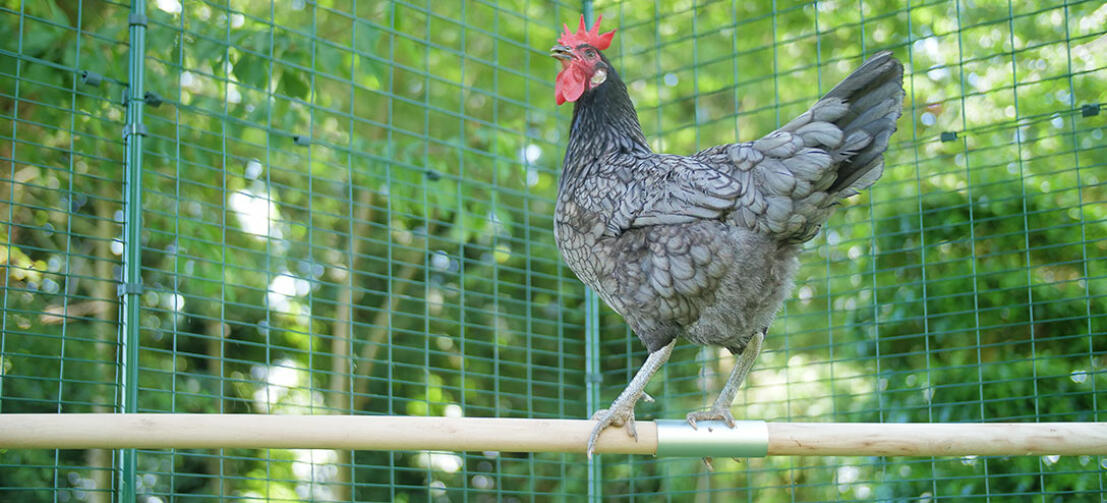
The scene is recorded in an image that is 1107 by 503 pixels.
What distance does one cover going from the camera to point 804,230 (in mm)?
2709

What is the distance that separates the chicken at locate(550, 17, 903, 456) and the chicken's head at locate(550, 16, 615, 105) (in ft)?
0.10

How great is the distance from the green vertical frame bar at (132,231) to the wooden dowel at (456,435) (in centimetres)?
98

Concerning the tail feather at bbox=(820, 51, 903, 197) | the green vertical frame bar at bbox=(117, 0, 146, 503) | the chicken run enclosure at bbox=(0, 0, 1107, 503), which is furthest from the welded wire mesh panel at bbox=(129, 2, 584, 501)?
the tail feather at bbox=(820, 51, 903, 197)

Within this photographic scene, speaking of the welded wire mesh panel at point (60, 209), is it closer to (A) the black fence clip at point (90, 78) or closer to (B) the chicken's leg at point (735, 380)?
(A) the black fence clip at point (90, 78)

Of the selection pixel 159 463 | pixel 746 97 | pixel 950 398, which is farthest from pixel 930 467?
pixel 159 463

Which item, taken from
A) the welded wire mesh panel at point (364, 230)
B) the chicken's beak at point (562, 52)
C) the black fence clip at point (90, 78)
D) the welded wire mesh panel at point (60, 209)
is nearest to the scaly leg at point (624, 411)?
the chicken's beak at point (562, 52)

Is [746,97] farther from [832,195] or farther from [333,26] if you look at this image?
[832,195]

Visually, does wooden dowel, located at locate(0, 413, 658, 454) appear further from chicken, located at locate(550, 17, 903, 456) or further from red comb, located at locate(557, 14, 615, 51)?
red comb, located at locate(557, 14, 615, 51)

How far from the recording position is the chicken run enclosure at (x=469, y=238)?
3400 mm

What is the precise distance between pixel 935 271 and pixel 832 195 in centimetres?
188

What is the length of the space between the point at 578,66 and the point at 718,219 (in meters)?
0.79

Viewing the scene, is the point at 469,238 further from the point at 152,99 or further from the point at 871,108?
the point at 871,108

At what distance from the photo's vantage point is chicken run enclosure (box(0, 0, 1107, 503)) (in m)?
3.40

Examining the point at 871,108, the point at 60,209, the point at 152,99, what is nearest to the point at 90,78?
the point at 152,99
